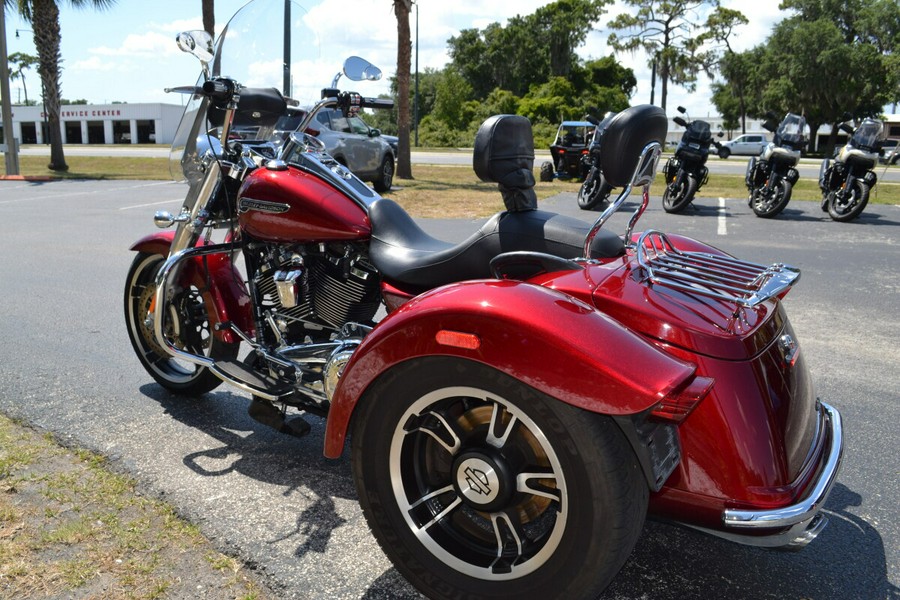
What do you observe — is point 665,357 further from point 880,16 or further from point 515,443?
point 880,16

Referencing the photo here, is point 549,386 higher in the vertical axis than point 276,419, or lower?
higher

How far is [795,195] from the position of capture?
581 inches

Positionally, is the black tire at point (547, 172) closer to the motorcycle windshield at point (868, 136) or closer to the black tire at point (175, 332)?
the motorcycle windshield at point (868, 136)

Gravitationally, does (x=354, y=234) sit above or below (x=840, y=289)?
above

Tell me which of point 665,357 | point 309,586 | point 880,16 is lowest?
point 309,586

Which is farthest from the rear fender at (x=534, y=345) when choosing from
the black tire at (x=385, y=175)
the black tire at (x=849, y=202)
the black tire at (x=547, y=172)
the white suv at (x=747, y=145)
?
the white suv at (x=747, y=145)

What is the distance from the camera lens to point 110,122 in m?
64.4

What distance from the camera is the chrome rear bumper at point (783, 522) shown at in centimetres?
194

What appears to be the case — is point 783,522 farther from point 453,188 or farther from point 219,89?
point 453,188

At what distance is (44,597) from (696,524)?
2.05 metres

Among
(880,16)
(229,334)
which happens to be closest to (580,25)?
(880,16)

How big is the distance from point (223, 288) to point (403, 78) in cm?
1582

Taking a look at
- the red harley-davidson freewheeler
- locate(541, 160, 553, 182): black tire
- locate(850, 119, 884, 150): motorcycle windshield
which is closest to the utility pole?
locate(541, 160, 553, 182): black tire

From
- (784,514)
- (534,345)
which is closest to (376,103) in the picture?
(534,345)
